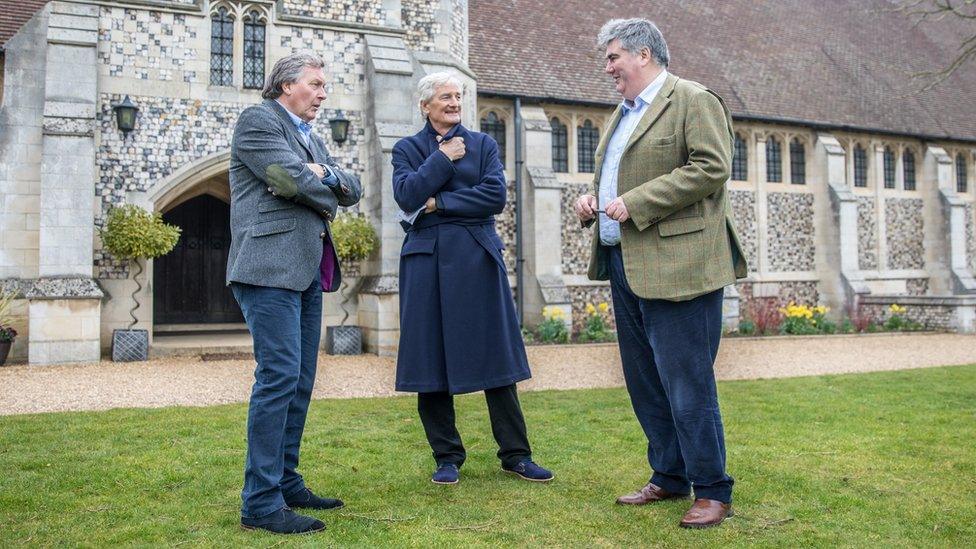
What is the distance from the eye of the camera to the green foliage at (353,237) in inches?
432

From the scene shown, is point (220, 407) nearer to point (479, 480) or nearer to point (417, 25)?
point (479, 480)

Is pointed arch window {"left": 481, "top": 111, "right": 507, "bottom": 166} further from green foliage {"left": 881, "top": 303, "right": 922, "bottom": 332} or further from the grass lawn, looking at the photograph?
the grass lawn

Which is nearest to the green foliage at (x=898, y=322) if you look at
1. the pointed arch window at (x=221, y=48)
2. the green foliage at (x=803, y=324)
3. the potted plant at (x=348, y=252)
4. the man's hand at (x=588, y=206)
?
the green foliage at (x=803, y=324)

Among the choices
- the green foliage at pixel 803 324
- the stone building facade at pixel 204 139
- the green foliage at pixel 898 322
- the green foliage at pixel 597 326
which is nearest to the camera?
the stone building facade at pixel 204 139

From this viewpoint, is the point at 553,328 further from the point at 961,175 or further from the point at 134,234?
the point at 961,175

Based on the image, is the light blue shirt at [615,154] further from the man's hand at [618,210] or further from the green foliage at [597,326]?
the green foliage at [597,326]

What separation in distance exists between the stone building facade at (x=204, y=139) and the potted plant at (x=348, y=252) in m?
0.18

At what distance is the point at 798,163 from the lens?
63.4 feet

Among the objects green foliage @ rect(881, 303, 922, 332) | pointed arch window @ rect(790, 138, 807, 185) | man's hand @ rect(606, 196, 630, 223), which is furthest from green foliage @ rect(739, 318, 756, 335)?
man's hand @ rect(606, 196, 630, 223)

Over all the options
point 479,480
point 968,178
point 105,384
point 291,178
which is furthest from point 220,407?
point 968,178

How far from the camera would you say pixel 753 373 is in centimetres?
944

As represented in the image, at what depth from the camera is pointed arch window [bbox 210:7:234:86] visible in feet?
37.1

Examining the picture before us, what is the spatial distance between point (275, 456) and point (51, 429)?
3.15 meters

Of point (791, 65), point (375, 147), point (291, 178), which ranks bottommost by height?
point (291, 178)
